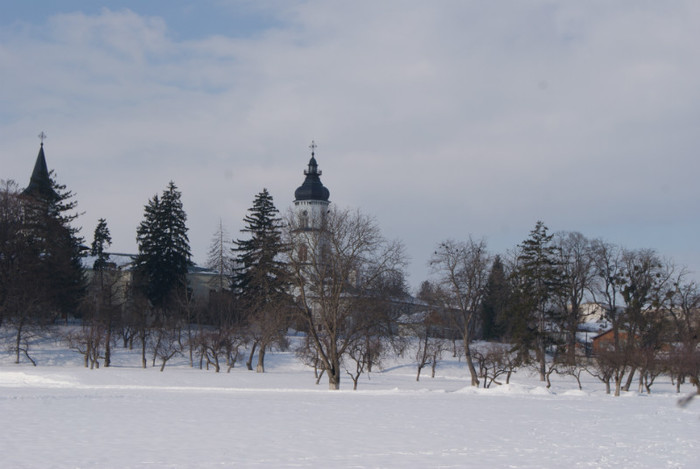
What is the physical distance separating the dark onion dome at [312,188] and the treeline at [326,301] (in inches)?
840

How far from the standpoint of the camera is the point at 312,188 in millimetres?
93312

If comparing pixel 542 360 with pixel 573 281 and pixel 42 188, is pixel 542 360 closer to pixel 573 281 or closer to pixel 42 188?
pixel 573 281

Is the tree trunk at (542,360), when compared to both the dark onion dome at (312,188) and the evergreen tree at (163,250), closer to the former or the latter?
the evergreen tree at (163,250)

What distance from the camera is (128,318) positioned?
2235 inches

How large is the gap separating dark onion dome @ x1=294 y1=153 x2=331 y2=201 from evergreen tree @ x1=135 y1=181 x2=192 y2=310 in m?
28.7

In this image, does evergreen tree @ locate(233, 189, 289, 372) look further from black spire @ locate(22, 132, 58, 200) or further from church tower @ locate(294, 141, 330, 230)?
church tower @ locate(294, 141, 330, 230)

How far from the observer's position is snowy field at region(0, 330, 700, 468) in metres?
14.8

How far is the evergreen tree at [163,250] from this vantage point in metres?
62.5

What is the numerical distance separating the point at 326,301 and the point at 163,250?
28197mm

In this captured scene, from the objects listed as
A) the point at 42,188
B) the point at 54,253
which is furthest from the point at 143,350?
the point at 42,188

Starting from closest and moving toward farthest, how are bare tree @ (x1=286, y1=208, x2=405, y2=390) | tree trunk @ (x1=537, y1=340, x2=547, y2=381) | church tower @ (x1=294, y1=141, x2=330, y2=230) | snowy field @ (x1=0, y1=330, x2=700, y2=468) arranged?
snowy field @ (x1=0, y1=330, x2=700, y2=468)
bare tree @ (x1=286, y1=208, x2=405, y2=390)
tree trunk @ (x1=537, y1=340, x2=547, y2=381)
church tower @ (x1=294, y1=141, x2=330, y2=230)

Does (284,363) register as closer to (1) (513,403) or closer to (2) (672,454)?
(1) (513,403)

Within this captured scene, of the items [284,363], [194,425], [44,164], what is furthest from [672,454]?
[44,164]

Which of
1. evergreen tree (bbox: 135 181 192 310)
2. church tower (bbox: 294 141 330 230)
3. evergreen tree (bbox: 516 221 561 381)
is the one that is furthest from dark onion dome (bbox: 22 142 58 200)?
evergreen tree (bbox: 516 221 561 381)
